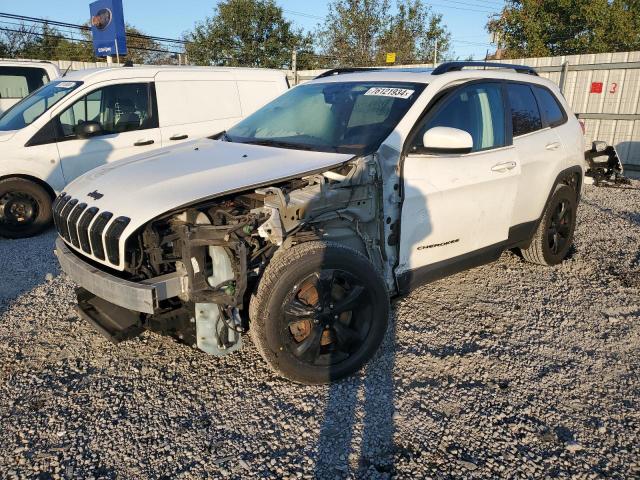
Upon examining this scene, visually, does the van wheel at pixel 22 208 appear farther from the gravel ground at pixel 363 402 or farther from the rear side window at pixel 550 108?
the rear side window at pixel 550 108

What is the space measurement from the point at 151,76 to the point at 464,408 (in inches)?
244

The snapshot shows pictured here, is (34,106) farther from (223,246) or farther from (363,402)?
(363,402)

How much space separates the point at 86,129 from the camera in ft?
21.9

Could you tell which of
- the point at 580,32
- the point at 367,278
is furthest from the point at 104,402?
the point at 580,32

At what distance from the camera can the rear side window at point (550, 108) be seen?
187 inches

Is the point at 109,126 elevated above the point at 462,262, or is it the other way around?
the point at 109,126

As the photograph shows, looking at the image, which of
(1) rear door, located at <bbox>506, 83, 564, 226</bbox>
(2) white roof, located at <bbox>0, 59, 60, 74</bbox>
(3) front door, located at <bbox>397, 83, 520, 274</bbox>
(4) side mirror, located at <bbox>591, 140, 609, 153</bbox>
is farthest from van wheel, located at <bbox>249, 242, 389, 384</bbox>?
(2) white roof, located at <bbox>0, 59, 60, 74</bbox>

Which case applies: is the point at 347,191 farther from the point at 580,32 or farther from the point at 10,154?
the point at 580,32

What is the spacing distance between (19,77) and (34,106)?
148 inches

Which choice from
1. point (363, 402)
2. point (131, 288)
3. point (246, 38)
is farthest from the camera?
point (246, 38)

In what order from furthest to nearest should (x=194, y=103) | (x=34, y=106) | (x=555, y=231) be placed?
1. (x=194, y=103)
2. (x=34, y=106)
3. (x=555, y=231)

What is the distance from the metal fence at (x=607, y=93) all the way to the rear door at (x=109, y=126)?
9.38 metres

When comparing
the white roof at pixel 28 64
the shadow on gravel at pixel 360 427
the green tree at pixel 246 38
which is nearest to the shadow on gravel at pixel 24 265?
the shadow on gravel at pixel 360 427

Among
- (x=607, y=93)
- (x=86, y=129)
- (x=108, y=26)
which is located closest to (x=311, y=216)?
(x=86, y=129)
